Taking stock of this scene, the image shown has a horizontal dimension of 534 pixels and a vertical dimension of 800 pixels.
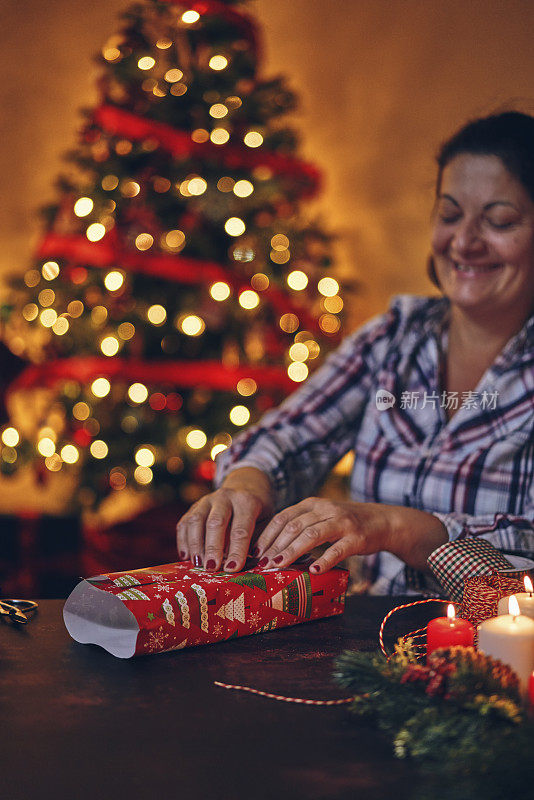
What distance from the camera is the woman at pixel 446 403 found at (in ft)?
3.71

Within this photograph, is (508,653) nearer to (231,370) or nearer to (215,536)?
(215,536)

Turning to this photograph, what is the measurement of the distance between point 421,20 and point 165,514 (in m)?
1.91

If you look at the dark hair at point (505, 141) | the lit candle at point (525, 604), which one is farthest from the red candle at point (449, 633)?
the dark hair at point (505, 141)

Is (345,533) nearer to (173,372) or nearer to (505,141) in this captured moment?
(505,141)

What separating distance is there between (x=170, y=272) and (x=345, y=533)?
57.1 inches

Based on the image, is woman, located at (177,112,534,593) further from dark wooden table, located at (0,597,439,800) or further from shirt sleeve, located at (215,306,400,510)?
dark wooden table, located at (0,597,439,800)

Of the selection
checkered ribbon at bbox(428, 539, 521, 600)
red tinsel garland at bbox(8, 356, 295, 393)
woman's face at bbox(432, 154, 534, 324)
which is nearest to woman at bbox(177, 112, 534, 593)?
woman's face at bbox(432, 154, 534, 324)

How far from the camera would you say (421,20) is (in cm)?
266

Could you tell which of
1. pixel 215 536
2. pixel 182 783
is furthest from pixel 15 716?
pixel 215 536

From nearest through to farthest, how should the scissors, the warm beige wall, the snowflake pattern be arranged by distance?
the snowflake pattern
the scissors
the warm beige wall

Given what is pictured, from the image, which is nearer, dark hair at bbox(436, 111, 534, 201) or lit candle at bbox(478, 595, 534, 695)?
lit candle at bbox(478, 595, 534, 695)

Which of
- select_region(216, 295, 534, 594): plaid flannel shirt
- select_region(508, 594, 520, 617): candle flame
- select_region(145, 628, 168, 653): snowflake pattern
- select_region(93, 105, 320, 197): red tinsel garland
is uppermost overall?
select_region(93, 105, 320, 197): red tinsel garland

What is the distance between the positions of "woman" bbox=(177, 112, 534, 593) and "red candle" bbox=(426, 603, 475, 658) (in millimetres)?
314

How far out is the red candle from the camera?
2.11 feet
